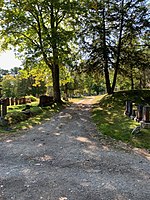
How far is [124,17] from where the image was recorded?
76.7 ft

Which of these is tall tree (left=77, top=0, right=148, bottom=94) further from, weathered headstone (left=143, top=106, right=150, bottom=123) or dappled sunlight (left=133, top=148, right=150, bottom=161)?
dappled sunlight (left=133, top=148, right=150, bottom=161)

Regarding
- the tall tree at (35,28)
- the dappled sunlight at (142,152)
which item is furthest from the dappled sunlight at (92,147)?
the tall tree at (35,28)

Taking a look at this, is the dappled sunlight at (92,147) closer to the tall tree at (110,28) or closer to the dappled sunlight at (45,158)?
the dappled sunlight at (45,158)

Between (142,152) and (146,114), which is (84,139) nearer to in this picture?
(142,152)

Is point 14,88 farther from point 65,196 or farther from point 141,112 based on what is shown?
point 65,196

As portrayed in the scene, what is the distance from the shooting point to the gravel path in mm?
4867

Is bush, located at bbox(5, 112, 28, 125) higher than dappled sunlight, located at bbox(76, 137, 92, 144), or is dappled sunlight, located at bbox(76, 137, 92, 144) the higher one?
bush, located at bbox(5, 112, 28, 125)

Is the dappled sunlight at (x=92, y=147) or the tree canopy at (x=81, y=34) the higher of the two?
the tree canopy at (x=81, y=34)

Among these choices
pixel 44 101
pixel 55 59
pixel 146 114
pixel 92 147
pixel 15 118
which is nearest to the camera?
pixel 92 147

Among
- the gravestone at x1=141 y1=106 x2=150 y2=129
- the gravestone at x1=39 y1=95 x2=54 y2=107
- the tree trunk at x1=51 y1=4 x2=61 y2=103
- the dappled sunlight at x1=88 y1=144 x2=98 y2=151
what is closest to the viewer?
the dappled sunlight at x1=88 y1=144 x2=98 y2=151

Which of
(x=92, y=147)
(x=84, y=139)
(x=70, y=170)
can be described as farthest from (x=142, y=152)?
(x=70, y=170)

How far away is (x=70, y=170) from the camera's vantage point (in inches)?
242

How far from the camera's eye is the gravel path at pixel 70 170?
16.0ft

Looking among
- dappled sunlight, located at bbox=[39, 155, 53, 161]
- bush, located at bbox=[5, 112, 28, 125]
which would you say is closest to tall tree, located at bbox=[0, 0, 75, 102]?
bush, located at bbox=[5, 112, 28, 125]
